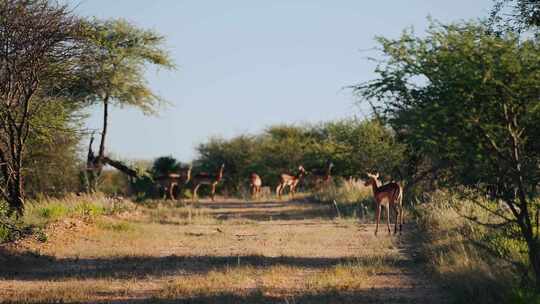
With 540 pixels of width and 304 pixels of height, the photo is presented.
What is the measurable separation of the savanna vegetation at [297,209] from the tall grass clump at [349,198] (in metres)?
0.16

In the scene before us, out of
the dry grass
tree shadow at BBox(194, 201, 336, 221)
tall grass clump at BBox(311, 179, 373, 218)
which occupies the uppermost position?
tall grass clump at BBox(311, 179, 373, 218)

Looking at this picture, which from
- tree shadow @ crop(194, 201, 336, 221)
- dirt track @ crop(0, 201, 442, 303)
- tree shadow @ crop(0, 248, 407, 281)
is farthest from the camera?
tree shadow @ crop(194, 201, 336, 221)

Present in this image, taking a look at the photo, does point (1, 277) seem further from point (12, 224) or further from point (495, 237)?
point (495, 237)

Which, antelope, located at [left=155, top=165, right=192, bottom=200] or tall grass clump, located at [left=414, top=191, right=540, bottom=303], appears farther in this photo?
antelope, located at [left=155, top=165, right=192, bottom=200]

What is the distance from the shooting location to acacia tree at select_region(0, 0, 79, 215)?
53.0ft

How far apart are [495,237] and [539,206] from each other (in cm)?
Answer: 346

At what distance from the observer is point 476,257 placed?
11.2 m

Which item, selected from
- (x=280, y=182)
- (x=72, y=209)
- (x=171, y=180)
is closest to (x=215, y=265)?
(x=72, y=209)

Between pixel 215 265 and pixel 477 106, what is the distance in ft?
20.5

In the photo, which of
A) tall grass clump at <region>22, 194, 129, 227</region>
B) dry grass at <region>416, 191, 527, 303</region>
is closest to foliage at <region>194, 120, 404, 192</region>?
tall grass clump at <region>22, 194, 129, 227</region>

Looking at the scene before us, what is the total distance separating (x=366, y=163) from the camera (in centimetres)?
3309

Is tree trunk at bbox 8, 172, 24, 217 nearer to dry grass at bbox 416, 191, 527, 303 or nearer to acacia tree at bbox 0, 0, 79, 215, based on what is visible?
acacia tree at bbox 0, 0, 79, 215

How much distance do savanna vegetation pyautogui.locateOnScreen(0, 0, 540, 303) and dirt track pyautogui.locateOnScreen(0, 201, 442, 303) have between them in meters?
0.05

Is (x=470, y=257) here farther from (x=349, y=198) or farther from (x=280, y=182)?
(x=280, y=182)
